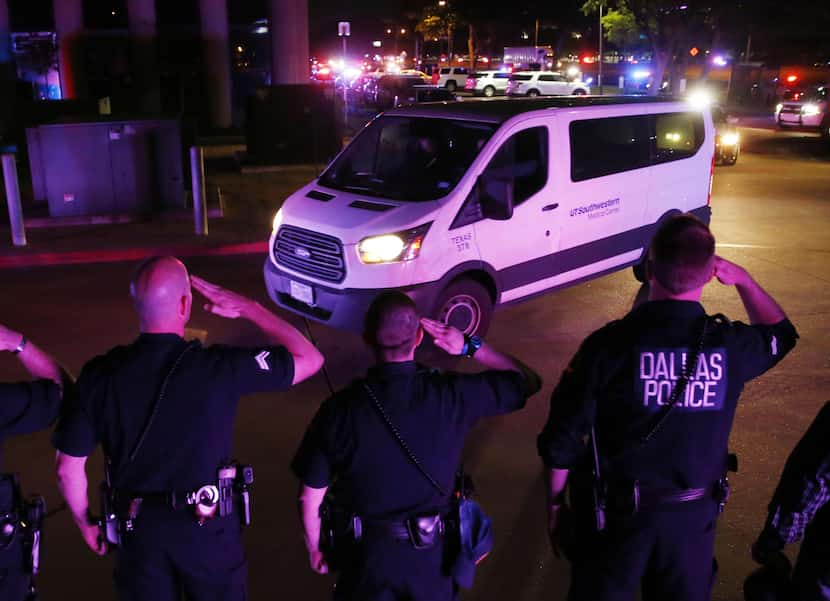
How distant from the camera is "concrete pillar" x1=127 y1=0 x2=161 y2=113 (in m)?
24.4

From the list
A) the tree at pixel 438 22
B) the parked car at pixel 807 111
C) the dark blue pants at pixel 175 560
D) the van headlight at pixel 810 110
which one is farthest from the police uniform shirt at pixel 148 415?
the tree at pixel 438 22

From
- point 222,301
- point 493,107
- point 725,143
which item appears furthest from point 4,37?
point 222,301

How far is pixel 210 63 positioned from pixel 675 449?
24.6m

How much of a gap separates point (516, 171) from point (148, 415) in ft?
16.8

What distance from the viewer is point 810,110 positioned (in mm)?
26922

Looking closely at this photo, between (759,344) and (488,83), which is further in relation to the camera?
(488,83)

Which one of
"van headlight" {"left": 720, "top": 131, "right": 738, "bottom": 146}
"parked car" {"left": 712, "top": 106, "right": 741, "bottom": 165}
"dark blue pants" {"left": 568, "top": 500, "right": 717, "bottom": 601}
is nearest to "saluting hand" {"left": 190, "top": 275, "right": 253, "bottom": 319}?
"dark blue pants" {"left": 568, "top": 500, "right": 717, "bottom": 601}

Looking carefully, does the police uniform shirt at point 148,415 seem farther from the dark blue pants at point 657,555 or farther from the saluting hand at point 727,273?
the saluting hand at point 727,273

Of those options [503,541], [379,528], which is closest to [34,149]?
[503,541]

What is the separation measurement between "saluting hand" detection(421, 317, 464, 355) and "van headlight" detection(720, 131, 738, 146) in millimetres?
18856

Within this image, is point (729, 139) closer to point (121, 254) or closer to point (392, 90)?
point (121, 254)

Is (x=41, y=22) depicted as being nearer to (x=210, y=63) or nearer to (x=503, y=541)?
(x=210, y=63)

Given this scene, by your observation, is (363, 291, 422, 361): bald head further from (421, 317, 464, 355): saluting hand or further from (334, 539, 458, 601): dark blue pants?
(334, 539, 458, 601): dark blue pants

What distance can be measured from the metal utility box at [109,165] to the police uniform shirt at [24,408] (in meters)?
10.6
